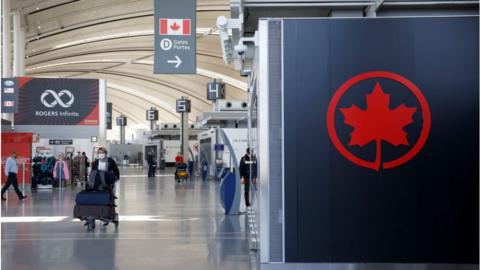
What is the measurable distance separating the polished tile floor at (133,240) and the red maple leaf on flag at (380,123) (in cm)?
202

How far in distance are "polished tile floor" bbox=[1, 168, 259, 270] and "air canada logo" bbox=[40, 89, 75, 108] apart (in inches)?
345

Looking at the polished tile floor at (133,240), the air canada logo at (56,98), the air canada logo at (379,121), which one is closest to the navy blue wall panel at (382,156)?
the air canada logo at (379,121)

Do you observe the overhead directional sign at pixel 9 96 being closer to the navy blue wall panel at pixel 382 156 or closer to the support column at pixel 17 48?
the support column at pixel 17 48

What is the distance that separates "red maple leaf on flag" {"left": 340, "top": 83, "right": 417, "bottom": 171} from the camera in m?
6.59

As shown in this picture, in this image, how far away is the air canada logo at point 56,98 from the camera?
24.0m

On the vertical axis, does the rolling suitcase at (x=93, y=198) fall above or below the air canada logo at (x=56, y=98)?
below

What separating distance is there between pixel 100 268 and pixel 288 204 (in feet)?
7.93

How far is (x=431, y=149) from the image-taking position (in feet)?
21.6

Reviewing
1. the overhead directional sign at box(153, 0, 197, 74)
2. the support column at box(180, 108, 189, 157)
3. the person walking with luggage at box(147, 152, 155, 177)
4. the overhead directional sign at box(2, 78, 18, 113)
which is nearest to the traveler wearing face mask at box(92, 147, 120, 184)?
the overhead directional sign at box(153, 0, 197, 74)

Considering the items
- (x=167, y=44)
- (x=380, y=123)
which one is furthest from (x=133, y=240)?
(x=167, y=44)

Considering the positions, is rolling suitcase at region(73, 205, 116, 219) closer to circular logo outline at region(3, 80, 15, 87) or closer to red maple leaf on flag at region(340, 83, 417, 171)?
red maple leaf on flag at region(340, 83, 417, 171)

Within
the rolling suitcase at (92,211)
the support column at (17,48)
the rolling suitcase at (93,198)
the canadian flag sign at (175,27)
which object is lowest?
the rolling suitcase at (92,211)

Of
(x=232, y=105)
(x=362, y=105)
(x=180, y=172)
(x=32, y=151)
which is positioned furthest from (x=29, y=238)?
(x=232, y=105)

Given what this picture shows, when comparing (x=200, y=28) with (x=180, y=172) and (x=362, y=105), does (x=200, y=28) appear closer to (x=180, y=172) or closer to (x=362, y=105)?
(x=180, y=172)
